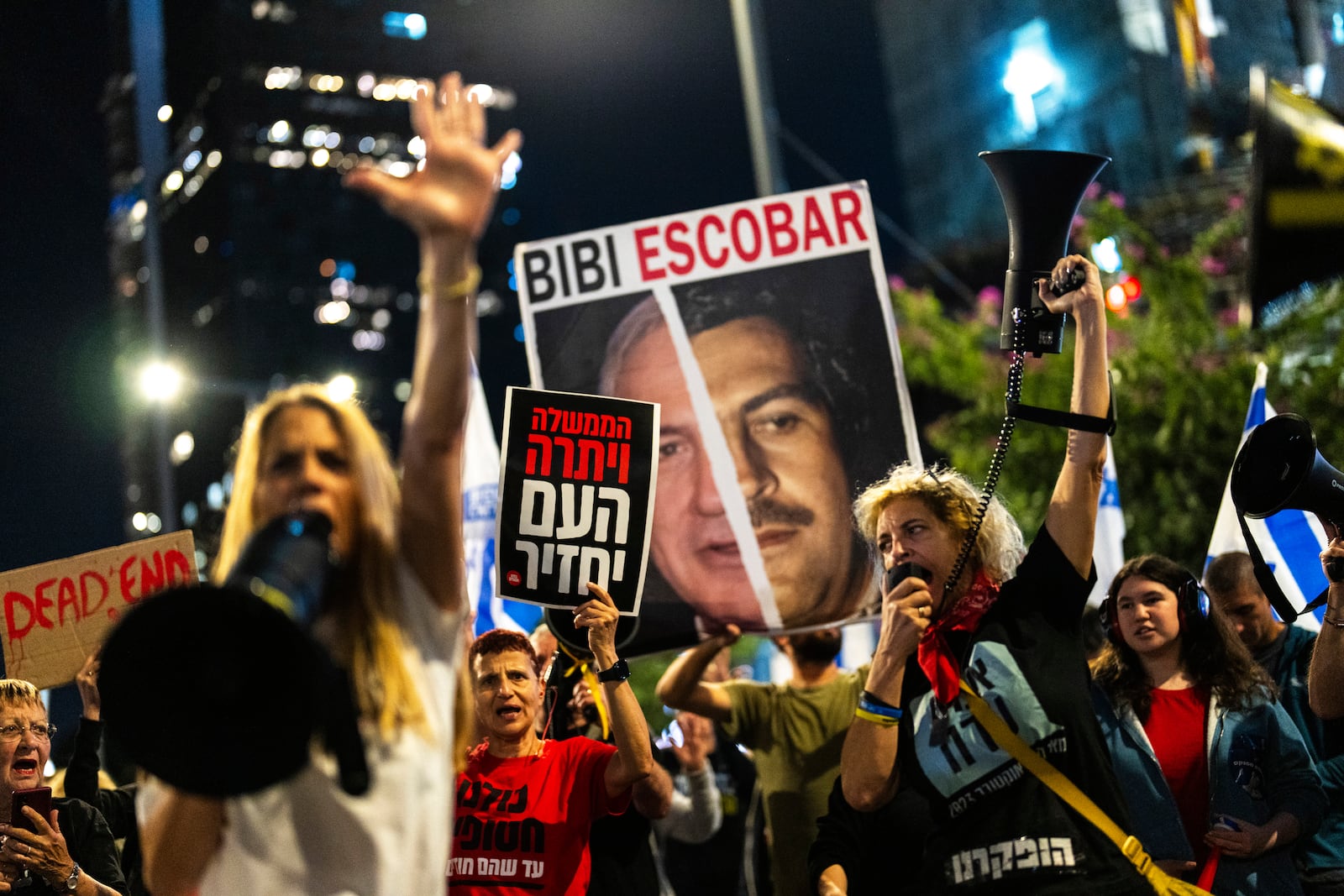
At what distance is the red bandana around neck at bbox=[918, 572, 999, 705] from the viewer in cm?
331

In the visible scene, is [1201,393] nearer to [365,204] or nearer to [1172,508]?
[1172,508]

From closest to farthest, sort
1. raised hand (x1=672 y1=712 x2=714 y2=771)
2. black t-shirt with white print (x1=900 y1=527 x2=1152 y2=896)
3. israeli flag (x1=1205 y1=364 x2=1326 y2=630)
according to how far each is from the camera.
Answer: black t-shirt with white print (x1=900 y1=527 x2=1152 y2=896) → israeli flag (x1=1205 y1=364 x2=1326 y2=630) → raised hand (x1=672 y1=712 x2=714 y2=771)

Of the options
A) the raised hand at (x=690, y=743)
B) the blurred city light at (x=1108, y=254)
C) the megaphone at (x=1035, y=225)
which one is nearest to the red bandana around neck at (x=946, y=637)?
the megaphone at (x=1035, y=225)

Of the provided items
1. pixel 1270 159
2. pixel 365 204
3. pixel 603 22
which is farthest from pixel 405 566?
pixel 365 204

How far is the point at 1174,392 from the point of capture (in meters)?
11.5

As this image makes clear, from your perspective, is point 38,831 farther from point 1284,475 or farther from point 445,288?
point 1284,475

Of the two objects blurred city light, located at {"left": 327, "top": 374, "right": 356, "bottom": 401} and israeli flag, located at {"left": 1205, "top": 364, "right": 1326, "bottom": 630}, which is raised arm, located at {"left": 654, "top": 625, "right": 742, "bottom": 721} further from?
blurred city light, located at {"left": 327, "top": 374, "right": 356, "bottom": 401}

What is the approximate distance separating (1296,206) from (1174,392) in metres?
7.96

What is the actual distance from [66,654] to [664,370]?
252cm

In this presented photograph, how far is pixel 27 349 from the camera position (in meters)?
6.92

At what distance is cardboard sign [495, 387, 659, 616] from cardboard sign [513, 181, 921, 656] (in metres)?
0.91

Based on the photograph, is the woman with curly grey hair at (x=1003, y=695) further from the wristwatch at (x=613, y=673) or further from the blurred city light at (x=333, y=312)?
the blurred city light at (x=333, y=312)

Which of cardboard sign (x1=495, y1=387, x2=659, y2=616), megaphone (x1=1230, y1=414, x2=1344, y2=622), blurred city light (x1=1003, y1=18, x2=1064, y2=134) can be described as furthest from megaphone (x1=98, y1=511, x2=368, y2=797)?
blurred city light (x1=1003, y1=18, x2=1064, y2=134)

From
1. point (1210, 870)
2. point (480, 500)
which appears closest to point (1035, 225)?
point (1210, 870)
